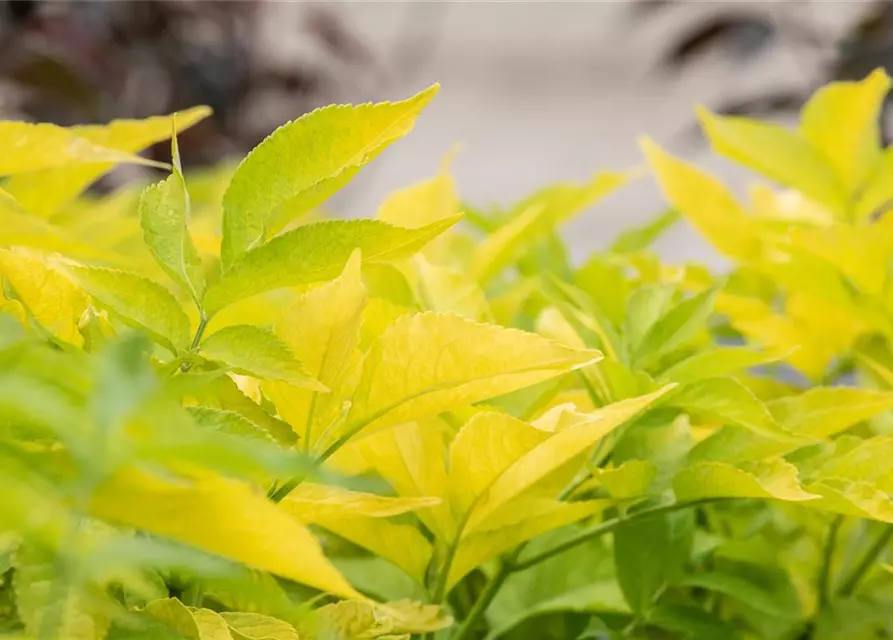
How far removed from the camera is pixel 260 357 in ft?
0.59

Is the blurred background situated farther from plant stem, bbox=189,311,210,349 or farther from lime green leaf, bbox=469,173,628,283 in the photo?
plant stem, bbox=189,311,210,349

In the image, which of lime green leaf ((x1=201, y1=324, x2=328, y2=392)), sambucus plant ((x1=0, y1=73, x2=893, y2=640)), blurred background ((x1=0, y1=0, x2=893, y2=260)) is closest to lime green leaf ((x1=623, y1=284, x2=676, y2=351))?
sambucus plant ((x1=0, y1=73, x2=893, y2=640))

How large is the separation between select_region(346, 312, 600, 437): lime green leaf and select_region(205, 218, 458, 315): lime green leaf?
0.02 m

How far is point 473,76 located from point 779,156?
94.9 inches

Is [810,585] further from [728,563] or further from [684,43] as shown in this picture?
[684,43]

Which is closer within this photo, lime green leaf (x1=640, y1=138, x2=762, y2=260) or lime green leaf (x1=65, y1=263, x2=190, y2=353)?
lime green leaf (x1=65, y1=263, x2=190, y2=353)

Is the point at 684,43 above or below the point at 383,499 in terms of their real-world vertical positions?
above

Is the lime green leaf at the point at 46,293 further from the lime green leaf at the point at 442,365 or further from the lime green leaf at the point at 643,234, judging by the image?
the lime green leaf at the point at 643,234

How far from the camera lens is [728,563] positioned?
0.29 m

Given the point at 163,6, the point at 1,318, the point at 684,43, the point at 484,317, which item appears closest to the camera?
the point at 1,318

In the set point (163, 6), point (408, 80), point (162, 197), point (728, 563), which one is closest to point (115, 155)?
point (162, 197)

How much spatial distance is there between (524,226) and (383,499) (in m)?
0.18

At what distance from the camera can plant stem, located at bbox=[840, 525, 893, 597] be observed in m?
0.27

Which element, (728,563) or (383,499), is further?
(728,563)
